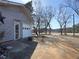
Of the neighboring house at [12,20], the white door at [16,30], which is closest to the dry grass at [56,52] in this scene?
the white door at [16,30]

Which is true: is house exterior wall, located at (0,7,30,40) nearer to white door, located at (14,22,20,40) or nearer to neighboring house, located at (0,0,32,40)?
neighboring house, located at (0,0,32,40)

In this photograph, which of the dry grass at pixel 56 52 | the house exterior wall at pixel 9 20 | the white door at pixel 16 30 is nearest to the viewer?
the dry grass at pixel 56 52

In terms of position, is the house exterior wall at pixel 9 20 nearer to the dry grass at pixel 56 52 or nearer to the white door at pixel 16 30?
the white door at pixel 16 30

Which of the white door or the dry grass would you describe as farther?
the white door

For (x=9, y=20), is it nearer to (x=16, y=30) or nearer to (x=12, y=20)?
(x=12, y=20)

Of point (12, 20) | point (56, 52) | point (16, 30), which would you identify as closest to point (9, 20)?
point (12, 20)

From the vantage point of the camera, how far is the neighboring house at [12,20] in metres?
17.0

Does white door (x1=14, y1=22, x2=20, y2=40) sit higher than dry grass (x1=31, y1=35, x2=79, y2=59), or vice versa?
white door (x1=14, y1=22, x2=20, y2=40)

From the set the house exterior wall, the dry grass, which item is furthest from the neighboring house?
the dry grass

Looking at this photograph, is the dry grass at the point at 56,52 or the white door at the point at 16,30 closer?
the dry grass at the point at 56,52

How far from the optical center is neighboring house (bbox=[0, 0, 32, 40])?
17.0 meters

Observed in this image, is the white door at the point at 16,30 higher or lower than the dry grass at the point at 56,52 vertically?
higher

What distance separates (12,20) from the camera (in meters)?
18.6

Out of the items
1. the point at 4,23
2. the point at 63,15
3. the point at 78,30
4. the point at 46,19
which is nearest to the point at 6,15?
the point at 4,23
